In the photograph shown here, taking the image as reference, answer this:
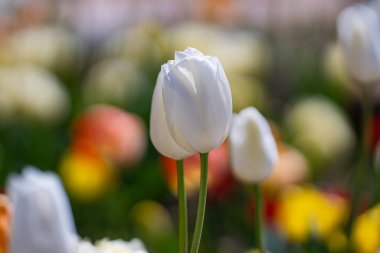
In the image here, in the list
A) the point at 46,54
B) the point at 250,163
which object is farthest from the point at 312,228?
the point at 46,54

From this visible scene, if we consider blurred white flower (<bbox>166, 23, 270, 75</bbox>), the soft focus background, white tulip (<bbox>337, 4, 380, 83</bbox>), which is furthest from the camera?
blurred white flower (<bbox>166, 23, 270, 75</bbox>)

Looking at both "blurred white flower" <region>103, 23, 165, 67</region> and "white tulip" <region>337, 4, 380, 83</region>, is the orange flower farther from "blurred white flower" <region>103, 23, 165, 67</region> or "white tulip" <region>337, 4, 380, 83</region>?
"blurred white flower" <region>103, 23, 165, 67</region>

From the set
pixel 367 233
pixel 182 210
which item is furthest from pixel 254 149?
pixel 367 233

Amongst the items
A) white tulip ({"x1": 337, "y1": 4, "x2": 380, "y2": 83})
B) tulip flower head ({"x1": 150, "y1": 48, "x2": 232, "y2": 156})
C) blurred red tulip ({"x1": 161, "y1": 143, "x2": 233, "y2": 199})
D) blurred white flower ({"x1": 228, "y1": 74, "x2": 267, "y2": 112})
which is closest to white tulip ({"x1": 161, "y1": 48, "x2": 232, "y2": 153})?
tulip flower head ({"x1": 150, "y1": 48, "x2": 232, "y2": 156})

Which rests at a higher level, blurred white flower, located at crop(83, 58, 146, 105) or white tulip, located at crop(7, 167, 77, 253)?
white tulip, located at crop(7, 167, 77, 253)

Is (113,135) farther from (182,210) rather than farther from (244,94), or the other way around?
(182,210)

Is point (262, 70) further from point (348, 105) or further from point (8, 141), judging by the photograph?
point (8, 141)
